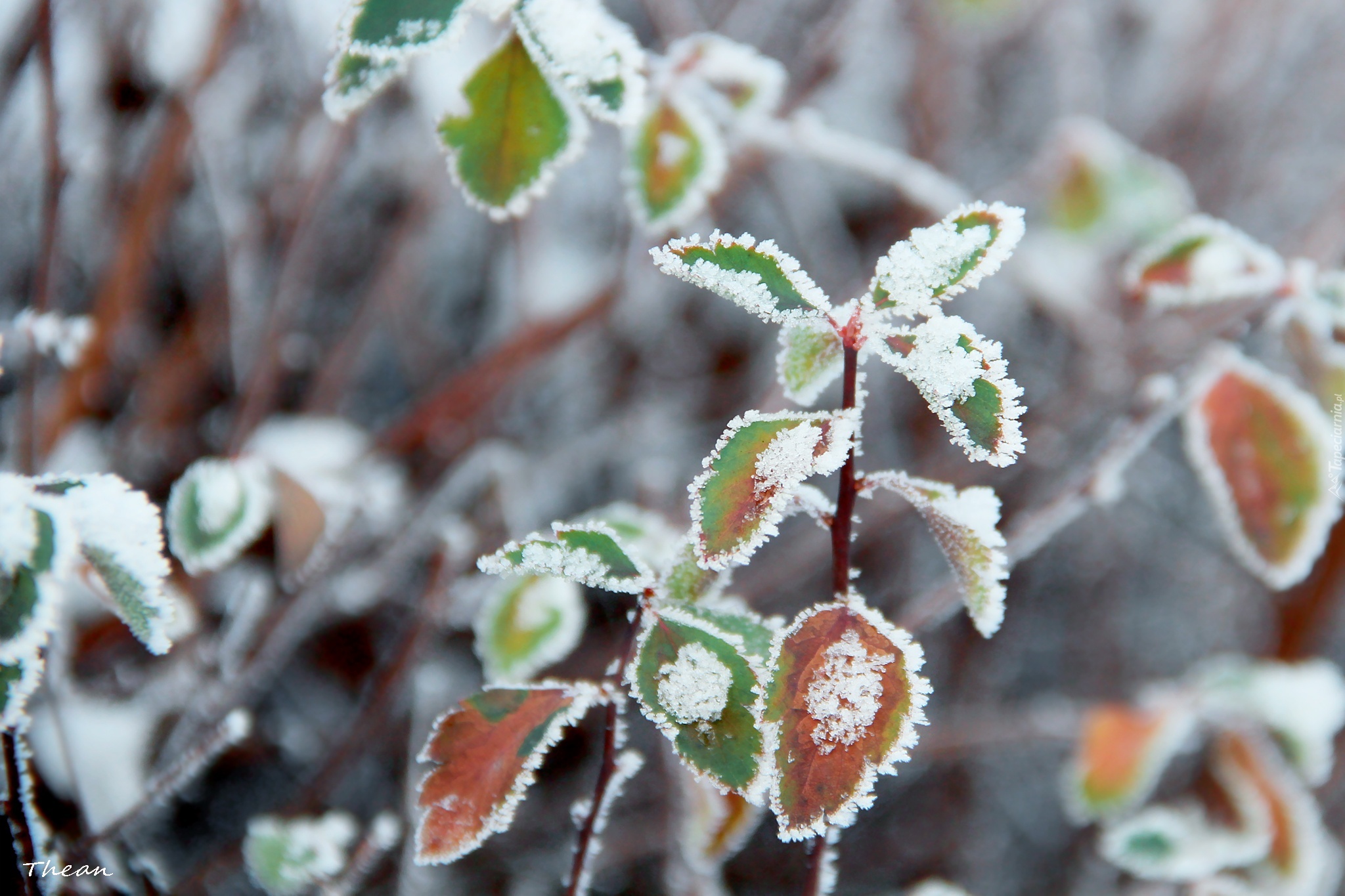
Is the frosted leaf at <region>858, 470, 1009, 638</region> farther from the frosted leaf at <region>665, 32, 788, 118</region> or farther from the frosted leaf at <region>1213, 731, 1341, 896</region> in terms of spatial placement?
the frosted leaf at <region>1213, 731, 1341, 896</region>

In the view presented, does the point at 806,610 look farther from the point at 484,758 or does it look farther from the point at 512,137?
the point at 512,137

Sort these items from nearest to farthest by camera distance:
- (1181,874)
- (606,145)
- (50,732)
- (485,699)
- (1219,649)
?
(485,699) < (1181,874) < (50,732) < (1219,649) < (606,145)

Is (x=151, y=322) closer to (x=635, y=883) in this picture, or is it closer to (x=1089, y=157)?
(x=635, y=883)

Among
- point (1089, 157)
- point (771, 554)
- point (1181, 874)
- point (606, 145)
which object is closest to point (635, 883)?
point (771, 554)

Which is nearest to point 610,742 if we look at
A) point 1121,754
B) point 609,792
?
point 609,792

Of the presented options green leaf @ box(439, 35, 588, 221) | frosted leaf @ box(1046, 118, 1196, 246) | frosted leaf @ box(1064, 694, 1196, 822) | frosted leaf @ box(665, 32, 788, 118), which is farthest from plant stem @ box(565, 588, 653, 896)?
frosted leaf @ box(1046, 118, 1196, 246)
